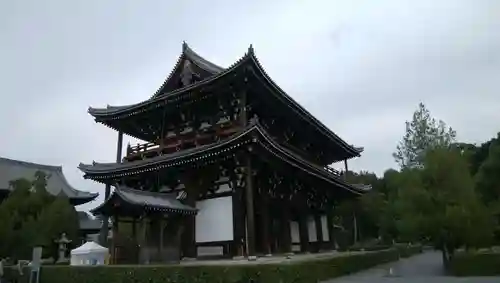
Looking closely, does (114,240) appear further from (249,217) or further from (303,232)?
(303,232)

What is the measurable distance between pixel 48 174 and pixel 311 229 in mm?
26543

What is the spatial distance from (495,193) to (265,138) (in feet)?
40.0

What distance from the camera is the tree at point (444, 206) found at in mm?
18156

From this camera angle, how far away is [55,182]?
46375 millimetres

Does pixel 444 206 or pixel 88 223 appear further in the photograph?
pixel 88 223

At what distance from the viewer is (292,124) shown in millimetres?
27672

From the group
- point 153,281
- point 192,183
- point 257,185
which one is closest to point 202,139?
point 192,183

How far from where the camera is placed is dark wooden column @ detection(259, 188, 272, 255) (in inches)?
832

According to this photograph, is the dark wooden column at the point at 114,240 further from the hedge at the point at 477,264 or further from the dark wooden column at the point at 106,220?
the hedge at the point at 477,264

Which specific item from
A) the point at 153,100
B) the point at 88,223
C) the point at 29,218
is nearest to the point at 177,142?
the point at 153,100

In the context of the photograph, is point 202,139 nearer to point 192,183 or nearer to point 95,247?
point 192,183

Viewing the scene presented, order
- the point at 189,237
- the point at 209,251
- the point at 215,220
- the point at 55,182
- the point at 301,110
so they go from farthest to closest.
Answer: the point at 55,182
the point at 301,110
the point at 189,237
the point at 215,220
the point at 209,251

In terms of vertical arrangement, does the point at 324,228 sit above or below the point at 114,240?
→ above

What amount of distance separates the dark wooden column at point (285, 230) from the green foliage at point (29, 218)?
13522 mm
